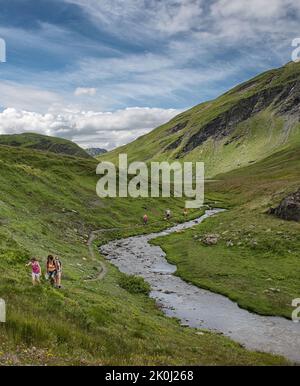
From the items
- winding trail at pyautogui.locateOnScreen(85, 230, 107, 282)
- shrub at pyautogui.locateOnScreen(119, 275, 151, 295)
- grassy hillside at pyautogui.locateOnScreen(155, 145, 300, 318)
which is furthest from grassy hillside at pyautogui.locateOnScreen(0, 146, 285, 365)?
grassy hillside at pyautogui.locateOnScreen(155, 145, 300, 318)

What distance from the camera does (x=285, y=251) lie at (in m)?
50.1

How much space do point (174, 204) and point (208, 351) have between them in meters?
89.6

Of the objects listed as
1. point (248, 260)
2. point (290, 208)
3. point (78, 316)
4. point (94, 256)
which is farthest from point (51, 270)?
point (290, 208)

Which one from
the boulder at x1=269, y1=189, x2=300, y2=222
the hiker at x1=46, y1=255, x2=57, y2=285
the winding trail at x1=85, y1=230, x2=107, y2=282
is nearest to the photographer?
the hiker at x1=46, y1=255, x2=57, y2=285

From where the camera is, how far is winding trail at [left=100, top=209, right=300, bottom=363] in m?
27.5

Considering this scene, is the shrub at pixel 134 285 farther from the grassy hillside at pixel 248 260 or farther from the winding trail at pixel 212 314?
the grassy hillside at pixel 248 260

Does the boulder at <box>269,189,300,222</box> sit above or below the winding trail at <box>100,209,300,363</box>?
above

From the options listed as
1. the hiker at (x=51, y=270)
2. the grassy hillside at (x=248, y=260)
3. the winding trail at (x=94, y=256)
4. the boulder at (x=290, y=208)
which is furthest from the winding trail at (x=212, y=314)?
the boulder at (x=290, y=208)

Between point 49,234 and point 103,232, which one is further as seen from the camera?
point 103,232

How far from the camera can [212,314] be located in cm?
3388

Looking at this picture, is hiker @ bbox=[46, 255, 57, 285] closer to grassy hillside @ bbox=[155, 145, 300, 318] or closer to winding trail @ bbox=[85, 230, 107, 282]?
winding trail @ bbox=[85, 230, 107, 282]
